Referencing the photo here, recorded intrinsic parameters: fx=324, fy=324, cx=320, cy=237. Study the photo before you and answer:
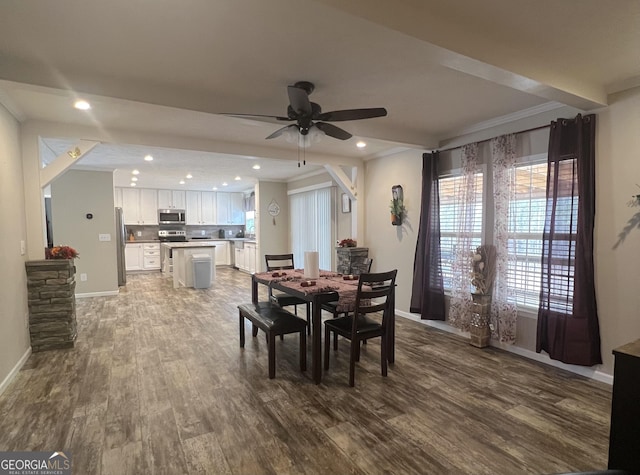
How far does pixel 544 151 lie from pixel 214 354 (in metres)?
3.96

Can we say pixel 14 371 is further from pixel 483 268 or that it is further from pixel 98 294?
pixel 483 268

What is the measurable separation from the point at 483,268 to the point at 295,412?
8.50 ft

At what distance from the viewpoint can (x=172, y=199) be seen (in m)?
9.71

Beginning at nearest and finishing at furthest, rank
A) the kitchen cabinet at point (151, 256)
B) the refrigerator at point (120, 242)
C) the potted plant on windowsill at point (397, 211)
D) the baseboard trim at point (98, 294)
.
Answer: the potted plant on windowsill at point (397, 211) → the baseboard trim at point (98, 294) → the refrigerator at point (120, 242) → the kitchen cabinet at point (151, 256)

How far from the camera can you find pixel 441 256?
4.29 metres

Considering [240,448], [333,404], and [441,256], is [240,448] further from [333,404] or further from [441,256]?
[441,256]

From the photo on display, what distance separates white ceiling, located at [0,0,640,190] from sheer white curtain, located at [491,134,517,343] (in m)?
0.42

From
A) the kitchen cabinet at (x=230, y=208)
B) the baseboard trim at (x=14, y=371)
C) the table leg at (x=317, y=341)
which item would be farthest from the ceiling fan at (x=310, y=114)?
the kitchen cabinet at (x=230, y=208)

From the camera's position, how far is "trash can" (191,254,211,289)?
693 centimetres

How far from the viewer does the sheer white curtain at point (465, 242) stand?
152 inches

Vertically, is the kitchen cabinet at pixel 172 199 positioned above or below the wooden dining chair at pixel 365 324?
above

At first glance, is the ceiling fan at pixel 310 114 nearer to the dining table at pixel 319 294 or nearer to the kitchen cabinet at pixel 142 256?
the dining table at pixel 319 294

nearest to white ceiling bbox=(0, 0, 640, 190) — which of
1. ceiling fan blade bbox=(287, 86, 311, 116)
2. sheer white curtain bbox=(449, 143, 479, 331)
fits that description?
ceiling fan blade bbox=(287, 86, 311, 116)

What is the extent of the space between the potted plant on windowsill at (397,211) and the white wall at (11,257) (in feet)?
14.3
